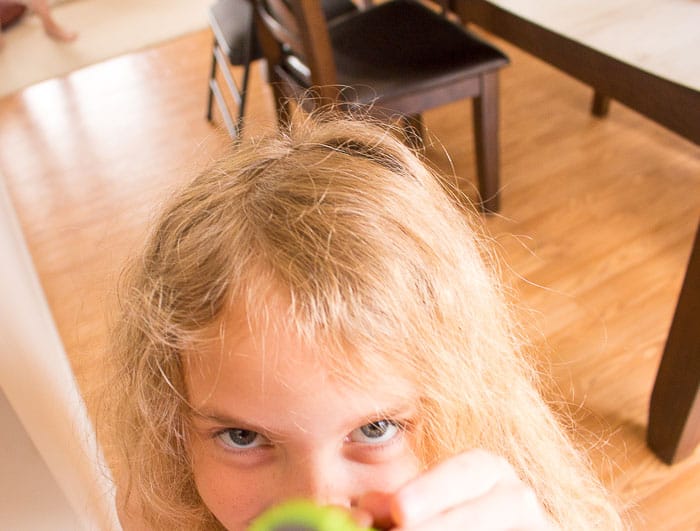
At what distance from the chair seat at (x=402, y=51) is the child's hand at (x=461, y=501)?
3.75 feet

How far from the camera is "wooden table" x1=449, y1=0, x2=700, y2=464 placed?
974 millimetres

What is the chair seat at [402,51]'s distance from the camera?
1.55 m

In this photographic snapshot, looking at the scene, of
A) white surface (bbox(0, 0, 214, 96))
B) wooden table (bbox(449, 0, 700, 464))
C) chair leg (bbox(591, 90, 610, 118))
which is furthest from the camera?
white surface (bbox(0, 0, 214, 96))

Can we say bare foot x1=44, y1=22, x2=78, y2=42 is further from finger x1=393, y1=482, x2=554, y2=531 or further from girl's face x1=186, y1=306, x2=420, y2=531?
finger x1=393, y1=482, x2=554, y2=531

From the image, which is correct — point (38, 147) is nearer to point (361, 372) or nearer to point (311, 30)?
point (311, 30)

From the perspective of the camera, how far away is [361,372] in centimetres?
52

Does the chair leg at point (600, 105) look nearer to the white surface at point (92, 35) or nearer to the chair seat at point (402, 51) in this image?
the chair seat at point (402, 51)

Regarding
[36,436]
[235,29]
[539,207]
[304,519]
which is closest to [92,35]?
[235,29]

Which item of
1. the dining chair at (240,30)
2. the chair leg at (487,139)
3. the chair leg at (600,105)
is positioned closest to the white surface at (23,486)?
the chair leg at (487,139)

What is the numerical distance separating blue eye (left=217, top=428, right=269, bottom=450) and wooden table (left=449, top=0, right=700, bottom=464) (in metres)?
0.74

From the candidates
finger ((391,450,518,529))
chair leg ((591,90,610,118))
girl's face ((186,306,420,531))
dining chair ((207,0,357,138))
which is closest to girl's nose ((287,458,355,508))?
girl's face ((186,306,420,531))

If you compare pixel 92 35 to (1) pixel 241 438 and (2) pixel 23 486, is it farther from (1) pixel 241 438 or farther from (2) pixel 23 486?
(1) pixel 241 438

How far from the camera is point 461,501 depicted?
0.44 m

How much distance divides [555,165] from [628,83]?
966mm
